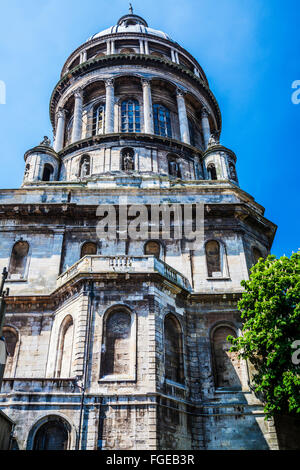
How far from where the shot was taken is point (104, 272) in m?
20.2

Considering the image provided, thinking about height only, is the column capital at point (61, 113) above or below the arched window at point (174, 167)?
above

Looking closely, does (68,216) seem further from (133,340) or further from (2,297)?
(2,297)

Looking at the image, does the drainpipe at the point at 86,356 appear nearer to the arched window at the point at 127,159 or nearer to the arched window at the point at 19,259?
the arched window at the point at 19,259

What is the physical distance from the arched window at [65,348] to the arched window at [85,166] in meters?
14.3

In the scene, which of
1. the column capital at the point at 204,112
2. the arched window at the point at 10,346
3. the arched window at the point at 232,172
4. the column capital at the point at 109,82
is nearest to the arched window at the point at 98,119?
the column capital at the point at 109,82

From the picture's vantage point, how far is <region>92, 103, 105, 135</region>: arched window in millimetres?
36094

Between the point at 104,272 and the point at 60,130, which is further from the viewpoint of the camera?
the point at 60,130

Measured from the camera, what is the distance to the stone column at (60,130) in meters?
37.0

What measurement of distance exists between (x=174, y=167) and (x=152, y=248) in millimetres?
10495

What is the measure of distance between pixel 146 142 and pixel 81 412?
21.9m

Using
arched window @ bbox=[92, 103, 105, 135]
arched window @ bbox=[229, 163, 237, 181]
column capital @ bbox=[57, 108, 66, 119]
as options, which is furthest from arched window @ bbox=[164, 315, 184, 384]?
column capital @ bbox=[57, 108, 66, 119]

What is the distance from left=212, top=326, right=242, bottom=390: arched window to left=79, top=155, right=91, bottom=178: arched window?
16.2m
